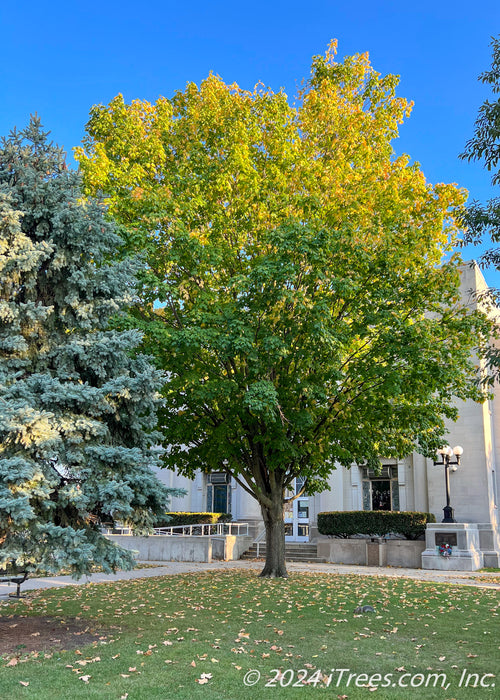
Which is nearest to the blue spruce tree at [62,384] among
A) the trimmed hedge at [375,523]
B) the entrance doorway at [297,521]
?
the trimmed hedge at [375,523]

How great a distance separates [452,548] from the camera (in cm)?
1956

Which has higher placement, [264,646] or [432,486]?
[432,486]

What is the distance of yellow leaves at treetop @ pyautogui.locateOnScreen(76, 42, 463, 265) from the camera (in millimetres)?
13586

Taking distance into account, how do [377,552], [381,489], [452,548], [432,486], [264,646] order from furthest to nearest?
[381,489] < [432,486] < [377,552] < [452,548] < [264,646]

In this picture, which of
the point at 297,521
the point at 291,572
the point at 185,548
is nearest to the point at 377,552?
the point at 291,572

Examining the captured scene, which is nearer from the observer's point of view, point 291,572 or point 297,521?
point 291,572

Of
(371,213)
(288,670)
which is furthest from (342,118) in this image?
(288,670)

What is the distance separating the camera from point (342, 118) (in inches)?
601

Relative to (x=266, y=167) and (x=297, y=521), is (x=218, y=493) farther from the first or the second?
(x=266, y=167)

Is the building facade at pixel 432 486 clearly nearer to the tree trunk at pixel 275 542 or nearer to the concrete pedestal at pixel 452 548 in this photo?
the concrete pedestal at pixel 452 548

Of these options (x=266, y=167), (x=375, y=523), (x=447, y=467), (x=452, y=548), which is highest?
(x=266, y=167)

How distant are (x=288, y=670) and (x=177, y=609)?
164 inches

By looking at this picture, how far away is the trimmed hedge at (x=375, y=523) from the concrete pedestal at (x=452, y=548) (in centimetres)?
110

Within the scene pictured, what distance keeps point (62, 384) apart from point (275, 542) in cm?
920
